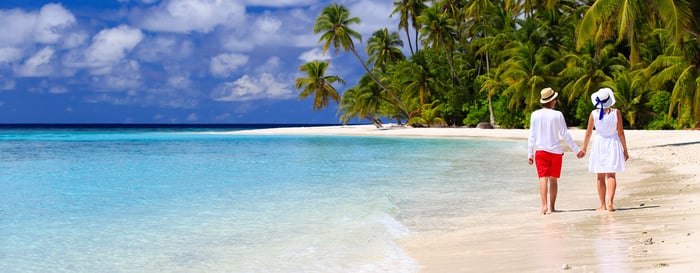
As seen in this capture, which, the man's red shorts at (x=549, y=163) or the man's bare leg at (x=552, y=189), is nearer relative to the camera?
the man's red shorts at (x=549, y=163)

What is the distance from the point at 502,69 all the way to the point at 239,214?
32360mm

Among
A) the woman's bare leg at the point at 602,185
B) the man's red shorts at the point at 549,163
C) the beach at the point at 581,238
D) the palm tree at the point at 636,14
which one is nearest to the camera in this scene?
the beach at the point at 581,238

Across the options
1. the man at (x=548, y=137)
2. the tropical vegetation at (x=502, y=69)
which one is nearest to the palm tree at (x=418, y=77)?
the tropical vegetation at (x=502, y=69)

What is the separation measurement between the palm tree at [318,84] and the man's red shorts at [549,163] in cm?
4176

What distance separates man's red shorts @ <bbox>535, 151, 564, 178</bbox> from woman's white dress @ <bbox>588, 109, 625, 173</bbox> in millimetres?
318

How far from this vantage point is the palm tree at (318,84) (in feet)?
157

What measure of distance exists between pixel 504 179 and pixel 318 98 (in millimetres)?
37611

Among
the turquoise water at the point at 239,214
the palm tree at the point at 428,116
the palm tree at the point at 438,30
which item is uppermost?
the palm tree at the point at 438,30

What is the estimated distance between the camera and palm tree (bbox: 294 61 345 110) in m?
47.8

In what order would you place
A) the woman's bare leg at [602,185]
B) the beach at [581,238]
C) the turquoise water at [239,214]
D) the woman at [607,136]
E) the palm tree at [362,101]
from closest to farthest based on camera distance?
the beach at [581,238] < the turquoise water at [239,214] < the woman at [607,136] < the woman's bare leg at [602,185] < the palm tree at [362,101]

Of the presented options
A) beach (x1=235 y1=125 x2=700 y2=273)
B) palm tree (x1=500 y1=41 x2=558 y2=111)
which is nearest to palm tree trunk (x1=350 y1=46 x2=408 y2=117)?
palm tree (x1=500 y1=41 x2=558 y2=111)

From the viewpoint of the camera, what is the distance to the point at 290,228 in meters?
6.65

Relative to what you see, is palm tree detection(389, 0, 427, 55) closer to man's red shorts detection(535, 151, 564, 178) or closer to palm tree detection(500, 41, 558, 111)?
palm tree detection(500, 41, 558, 111)

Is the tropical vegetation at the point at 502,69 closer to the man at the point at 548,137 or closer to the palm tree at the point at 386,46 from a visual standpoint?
the palm tree at the point at 386,46
